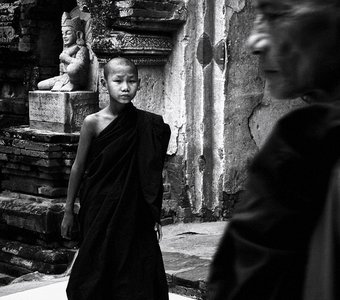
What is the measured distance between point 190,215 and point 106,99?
110 cm

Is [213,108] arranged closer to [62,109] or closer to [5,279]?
[62,109]

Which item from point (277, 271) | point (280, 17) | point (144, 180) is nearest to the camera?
point (277, 271)

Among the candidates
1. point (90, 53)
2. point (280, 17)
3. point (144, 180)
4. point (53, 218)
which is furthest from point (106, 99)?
point (280, 17)

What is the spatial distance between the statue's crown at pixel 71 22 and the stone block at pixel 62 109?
59 cm

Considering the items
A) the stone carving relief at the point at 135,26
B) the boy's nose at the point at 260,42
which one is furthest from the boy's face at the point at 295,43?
the stone carving relief at the point at 135,26

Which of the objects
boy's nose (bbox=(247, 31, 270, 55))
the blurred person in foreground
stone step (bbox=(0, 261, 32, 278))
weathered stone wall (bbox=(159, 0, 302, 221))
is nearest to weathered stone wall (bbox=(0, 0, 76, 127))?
weathered stone wall (bbox=(159, 0, 302, 221))

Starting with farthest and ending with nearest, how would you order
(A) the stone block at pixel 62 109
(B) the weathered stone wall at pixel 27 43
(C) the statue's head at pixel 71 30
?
(B) the weathered stone wall at pixel 27 43
(C) the statue's head at pixel 71 30
(A) the stone block at pixel 62 109

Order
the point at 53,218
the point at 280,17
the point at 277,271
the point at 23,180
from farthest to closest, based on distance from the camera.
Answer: the point at 23,180 < the point at 53,218 < the point at 280,17 < the point at 277,271

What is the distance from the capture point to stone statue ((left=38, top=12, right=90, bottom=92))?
6930mm

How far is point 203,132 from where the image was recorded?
22.2 feet

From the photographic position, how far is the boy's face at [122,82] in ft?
15.7

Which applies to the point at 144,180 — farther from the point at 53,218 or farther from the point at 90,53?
the point at 90,53

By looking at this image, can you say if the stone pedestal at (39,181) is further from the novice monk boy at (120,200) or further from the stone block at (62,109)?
the novice monk boy at (120,200)

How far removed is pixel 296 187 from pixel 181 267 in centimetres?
417
